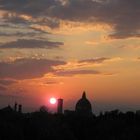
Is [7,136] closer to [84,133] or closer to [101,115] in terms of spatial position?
[84,133]

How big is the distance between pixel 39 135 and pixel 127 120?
128 feet

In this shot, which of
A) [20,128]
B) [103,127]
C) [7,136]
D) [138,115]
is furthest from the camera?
[138,115]

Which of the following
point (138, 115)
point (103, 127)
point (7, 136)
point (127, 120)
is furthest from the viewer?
point (138, 115)

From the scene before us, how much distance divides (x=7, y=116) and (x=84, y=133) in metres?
19.9

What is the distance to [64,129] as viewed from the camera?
112 meters

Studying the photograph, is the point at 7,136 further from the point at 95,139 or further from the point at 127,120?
the point at 127,120

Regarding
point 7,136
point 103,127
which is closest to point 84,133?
point 103,127

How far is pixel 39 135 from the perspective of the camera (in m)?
102

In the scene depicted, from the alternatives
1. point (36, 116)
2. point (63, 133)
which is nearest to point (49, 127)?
point (63, 133)

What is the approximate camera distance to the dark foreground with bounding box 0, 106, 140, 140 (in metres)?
102

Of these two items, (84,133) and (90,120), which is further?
(90,120)

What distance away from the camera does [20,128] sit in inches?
4178

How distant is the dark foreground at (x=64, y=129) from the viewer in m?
102

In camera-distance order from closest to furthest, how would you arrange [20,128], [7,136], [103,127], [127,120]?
[7,136]
[20,128]
[103,127]
[127,120]
